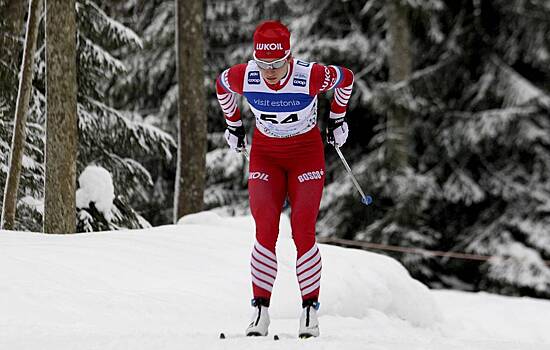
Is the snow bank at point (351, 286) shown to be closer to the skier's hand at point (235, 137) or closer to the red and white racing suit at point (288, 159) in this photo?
the red and white racing suit at point (288, 159)

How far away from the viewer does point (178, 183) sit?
12734 mm

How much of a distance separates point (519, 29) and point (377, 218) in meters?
5.33

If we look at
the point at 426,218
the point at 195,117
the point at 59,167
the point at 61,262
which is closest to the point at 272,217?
the point at 61,262

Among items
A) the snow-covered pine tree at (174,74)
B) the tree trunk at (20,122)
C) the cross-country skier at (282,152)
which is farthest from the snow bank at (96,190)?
the snow-covered pine tree at (174,74)

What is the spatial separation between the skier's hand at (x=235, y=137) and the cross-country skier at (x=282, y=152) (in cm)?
21

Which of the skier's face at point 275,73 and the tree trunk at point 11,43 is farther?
the tree trunk at point 11,43

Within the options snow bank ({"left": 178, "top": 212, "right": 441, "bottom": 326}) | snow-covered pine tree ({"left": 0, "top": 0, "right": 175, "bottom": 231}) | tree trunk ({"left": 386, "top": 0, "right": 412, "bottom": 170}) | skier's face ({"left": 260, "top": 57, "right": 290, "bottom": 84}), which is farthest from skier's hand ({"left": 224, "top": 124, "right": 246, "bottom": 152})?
tree trunk ({"left": 386, "top": 0, "right": 412, "bottom": 170})

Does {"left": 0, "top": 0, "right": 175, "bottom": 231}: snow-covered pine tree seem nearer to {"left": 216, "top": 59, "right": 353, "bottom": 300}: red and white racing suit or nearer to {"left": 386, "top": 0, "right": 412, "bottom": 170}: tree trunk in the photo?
{"left": 216, "top": 59, "right": 353, "bottom": 300}: red and white racing suit

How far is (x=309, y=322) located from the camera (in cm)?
479

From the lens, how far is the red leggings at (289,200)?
4.96 meters

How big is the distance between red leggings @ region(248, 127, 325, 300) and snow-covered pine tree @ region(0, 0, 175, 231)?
18.1 ft

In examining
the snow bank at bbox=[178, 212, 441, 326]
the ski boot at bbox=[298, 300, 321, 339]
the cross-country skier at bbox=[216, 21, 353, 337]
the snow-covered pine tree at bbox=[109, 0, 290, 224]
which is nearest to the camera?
the ski boot at bbox=[298, 300, 321, 339]

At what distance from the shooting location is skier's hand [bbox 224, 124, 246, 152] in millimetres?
5375

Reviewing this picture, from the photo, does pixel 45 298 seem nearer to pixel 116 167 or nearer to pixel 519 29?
pixel 116 167
